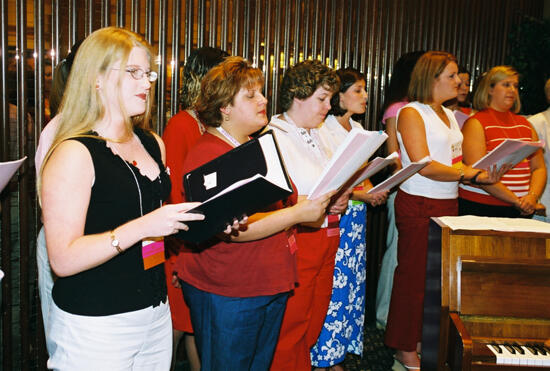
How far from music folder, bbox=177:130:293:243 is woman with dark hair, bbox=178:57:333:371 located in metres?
0.32

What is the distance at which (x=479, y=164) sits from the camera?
334 centimetres

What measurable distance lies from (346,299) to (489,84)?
6.19 ft

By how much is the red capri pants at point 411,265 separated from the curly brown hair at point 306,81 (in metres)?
0.98

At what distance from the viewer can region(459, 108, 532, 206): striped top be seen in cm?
375

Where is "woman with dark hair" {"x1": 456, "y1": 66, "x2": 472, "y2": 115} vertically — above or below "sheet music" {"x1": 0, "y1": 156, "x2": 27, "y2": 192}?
above

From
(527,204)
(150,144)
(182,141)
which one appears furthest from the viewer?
(527,204)

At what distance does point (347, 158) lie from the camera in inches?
81.7

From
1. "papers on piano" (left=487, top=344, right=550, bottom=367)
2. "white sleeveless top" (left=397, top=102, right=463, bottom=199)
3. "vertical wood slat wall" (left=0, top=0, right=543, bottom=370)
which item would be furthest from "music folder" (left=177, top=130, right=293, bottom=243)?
"white sleeveless top" (left=397, top=102, right=463, bottom=199)

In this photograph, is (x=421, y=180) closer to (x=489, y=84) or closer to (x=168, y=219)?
(x=489, y=84)

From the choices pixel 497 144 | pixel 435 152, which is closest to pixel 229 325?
pixel 435 152

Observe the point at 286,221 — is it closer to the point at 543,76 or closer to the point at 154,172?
the point at 154,172

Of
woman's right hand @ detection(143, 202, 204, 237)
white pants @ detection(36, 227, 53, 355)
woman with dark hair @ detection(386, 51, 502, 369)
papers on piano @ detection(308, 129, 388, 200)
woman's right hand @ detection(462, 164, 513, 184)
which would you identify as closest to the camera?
woman's right hand @ detection(143, 202, 204, 237)

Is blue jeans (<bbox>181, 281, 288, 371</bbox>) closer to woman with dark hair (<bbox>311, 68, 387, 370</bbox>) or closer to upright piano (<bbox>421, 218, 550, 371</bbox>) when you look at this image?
upright piano (<bbox>421, 218, 550, 371</bbox>)

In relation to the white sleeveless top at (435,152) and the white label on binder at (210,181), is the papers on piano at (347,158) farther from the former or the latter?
the white sleeveless top at (435,152)
